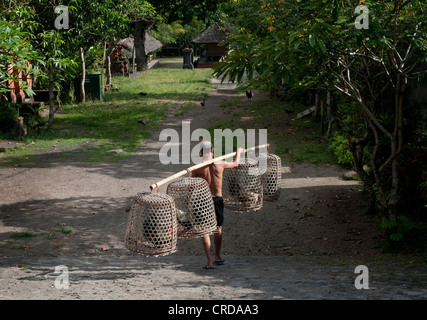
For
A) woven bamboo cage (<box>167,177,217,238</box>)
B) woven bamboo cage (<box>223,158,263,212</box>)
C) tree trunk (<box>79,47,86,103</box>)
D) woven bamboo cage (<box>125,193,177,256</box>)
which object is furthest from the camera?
tree trunk (<box>79,47,86,103</box>)

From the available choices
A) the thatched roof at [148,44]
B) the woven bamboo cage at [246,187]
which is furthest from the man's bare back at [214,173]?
the thatched roof at [148,44]

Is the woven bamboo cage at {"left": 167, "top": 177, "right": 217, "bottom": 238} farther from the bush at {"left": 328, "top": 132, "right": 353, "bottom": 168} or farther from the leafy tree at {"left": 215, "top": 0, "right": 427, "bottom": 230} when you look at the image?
the bush at {"left": 328, "top": 132, "right": 353, "bottom": 168}

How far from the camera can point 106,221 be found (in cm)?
1100

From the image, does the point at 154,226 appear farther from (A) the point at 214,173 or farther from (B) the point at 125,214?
(B) the point at 125,214

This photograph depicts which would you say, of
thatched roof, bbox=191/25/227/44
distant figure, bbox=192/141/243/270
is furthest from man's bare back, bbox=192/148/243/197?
thatched roof, bbox=191/25/227/44

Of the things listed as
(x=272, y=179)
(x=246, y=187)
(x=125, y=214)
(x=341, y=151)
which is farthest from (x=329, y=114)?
(x=246, y=187)

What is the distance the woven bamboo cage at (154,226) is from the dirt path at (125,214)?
237 centimetres

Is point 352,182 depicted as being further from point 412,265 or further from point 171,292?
point 171,292

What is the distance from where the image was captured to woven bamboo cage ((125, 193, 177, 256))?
6.90m

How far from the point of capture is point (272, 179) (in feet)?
29.5

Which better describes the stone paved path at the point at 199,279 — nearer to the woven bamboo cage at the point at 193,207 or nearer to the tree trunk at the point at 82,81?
the woven bamboo cage at the point at 193,207

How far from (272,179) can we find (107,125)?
13.3 meters

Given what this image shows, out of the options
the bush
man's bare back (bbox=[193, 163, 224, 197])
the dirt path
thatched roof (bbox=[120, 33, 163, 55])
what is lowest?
the dirt path

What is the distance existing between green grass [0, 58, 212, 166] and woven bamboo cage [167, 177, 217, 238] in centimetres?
883
